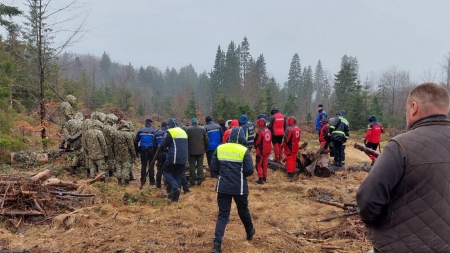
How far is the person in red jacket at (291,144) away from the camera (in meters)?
10.3

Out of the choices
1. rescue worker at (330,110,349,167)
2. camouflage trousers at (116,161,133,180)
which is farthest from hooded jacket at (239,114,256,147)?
camouflage trousers at (116,161,133,180)

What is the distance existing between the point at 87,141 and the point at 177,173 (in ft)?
10.6

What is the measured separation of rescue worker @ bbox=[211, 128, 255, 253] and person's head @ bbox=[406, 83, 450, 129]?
303cm

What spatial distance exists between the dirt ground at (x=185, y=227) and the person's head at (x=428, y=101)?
353 centimetres

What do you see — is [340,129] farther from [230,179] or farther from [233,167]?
[230,179]

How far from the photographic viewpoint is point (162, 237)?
18.2 ft

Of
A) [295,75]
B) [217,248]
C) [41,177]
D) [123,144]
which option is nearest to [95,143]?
[123,144]

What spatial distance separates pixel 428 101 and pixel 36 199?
23.7 feet

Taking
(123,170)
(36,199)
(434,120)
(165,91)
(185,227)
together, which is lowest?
(185,227)

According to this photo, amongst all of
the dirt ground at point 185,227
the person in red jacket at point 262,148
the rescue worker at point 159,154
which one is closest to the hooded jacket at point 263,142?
the person in red jacket at point 262,148

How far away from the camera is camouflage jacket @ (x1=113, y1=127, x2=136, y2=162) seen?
923 centimetres

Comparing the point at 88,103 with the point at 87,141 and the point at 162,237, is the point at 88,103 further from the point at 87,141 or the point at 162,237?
the point at 162,237

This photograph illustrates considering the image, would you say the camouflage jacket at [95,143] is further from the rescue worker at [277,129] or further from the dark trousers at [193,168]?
the rescue worker at [277,129]

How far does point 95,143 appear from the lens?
920 centimetres
